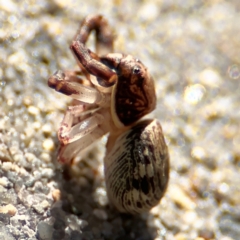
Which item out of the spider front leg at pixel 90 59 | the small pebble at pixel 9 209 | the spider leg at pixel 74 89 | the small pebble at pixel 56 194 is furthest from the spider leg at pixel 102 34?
the small pebble at pixel 9 209

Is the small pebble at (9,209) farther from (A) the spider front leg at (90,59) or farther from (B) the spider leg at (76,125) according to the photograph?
(A) the spider front leg at (90,59)

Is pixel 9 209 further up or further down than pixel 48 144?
further down

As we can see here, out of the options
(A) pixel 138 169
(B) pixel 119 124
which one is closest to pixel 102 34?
(B) pixel 119 124

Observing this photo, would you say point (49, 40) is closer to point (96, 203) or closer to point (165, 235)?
point (96, 203)

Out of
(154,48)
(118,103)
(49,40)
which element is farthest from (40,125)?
(154,48)

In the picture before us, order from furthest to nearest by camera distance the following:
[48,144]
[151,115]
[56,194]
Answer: [151,115] < [48,144] < [56,194]

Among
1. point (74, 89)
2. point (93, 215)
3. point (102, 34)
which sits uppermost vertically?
point (102, 34)

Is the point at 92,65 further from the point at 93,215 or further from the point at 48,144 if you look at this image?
the point at 93,215
